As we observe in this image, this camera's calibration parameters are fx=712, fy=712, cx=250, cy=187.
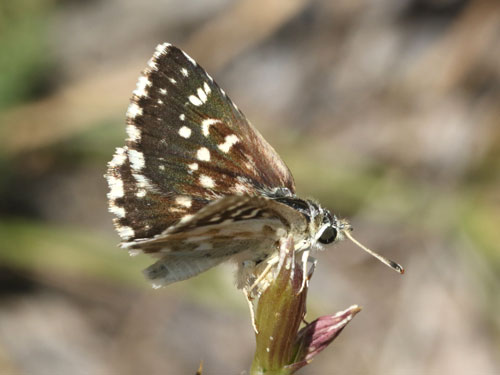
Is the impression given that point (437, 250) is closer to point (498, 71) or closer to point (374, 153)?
point (374, 153)

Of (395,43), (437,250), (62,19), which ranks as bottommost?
(437,250)

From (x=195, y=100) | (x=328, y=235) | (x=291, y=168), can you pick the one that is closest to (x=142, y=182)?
(x=195, y=100)

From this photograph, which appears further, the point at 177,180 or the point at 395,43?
the point at 395,43

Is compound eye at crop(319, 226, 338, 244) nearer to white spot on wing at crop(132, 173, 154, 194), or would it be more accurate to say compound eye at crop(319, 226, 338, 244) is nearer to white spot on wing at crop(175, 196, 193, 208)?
white spot on wing at crop(175, 196, 193, 208)

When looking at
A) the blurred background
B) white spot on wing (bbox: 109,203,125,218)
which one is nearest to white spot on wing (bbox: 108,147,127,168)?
white spot on wing (bbox: 109,203,125,218)

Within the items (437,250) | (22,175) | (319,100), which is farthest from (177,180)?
(319,100)

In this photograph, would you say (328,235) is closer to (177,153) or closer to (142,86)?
(177,153)
